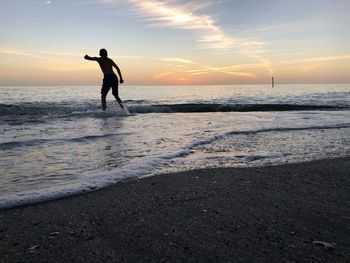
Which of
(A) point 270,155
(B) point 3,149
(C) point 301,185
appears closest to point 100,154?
(B) point 3,149

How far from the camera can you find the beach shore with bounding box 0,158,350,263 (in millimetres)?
2361

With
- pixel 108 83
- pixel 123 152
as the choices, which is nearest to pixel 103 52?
pixel 108 83

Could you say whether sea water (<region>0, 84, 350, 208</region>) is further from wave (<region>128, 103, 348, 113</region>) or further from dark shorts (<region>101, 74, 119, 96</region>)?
wave (<region>128, 103, 348, 113</region>)

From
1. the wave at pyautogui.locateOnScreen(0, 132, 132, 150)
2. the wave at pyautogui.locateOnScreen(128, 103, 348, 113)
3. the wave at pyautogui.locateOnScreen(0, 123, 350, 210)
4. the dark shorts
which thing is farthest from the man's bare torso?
the wave at pyautogui.locateOnScreen(0, 123, 350, 210)

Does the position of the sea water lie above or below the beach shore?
above

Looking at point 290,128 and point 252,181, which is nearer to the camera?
point 252,181

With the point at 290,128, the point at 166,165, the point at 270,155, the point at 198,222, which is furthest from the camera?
the point at 290,128

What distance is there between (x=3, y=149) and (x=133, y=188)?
3.55m

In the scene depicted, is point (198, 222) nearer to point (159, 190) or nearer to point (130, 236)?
point (130, 236)

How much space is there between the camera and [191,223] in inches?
113

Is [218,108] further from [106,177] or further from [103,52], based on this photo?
[106,177]

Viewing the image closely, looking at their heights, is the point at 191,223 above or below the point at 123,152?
below

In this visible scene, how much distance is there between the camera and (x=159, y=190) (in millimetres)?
3809

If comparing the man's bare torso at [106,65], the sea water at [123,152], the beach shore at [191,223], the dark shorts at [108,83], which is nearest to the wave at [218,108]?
the dark shorts at [108,83]
